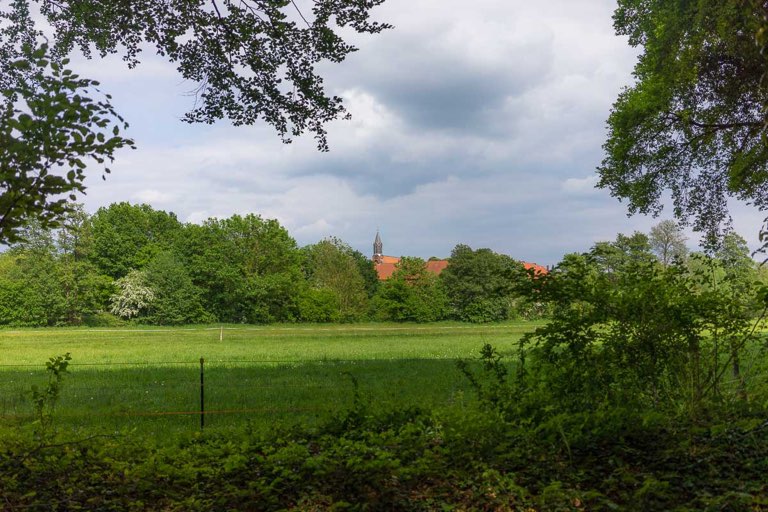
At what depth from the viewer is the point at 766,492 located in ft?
13.9

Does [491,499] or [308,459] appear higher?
[308,459]

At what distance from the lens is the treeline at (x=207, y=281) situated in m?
40.5

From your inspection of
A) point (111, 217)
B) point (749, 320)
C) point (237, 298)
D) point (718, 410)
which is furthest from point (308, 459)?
point (111, 217)

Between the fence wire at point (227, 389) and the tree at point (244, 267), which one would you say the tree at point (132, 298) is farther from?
the fence wire at point (227, 389)

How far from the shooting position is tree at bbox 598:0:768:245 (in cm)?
1237

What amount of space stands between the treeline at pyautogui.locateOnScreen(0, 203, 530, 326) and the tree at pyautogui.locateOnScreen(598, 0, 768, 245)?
2455cm

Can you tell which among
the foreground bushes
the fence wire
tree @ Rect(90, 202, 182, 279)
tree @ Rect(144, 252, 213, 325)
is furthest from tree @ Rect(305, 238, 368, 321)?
the foreground bushes

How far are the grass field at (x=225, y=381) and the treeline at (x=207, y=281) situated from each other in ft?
52.4

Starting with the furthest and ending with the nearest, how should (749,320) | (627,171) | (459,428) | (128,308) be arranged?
(128,308), (627,171), (749,320), (459,428)

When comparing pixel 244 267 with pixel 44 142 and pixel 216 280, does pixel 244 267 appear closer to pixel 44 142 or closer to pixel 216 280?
pixel 216 280

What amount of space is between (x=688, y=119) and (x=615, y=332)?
10.9 meters

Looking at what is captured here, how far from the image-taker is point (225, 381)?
42.8 ft

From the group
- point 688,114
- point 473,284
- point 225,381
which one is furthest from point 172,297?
point 688,114

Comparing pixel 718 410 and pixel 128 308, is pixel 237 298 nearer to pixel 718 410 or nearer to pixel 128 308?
pixel 128 308
